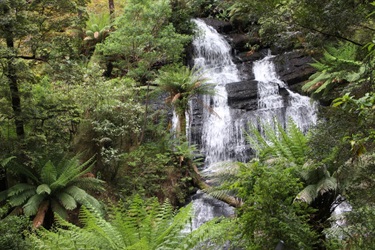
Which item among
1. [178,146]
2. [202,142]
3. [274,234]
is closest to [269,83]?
[202,142]

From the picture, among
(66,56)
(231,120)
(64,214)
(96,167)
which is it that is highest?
(66,56)

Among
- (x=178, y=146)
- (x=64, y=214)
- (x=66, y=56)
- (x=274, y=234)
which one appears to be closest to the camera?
(x=274, y=234)

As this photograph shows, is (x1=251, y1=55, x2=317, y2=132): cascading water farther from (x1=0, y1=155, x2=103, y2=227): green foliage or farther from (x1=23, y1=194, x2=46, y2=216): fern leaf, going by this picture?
(x1=23, y1=194, x2=46, y2=216): fern leaf

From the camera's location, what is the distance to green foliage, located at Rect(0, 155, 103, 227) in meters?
6.48

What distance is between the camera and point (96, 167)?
8.64 meters

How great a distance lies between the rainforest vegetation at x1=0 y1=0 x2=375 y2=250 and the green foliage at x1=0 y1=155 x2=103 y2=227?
25mm

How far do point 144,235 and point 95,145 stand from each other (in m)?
4.85

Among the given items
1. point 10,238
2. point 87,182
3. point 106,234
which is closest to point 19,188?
point 87,182

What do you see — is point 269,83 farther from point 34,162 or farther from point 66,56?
A: point 34,162

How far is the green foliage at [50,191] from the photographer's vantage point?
648cm

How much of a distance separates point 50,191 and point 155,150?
3.45 m

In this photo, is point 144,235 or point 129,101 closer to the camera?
point 144,235

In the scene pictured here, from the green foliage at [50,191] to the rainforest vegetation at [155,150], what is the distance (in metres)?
0.03

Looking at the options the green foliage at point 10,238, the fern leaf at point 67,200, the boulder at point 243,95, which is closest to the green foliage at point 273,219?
the green foliage at point 10,238
